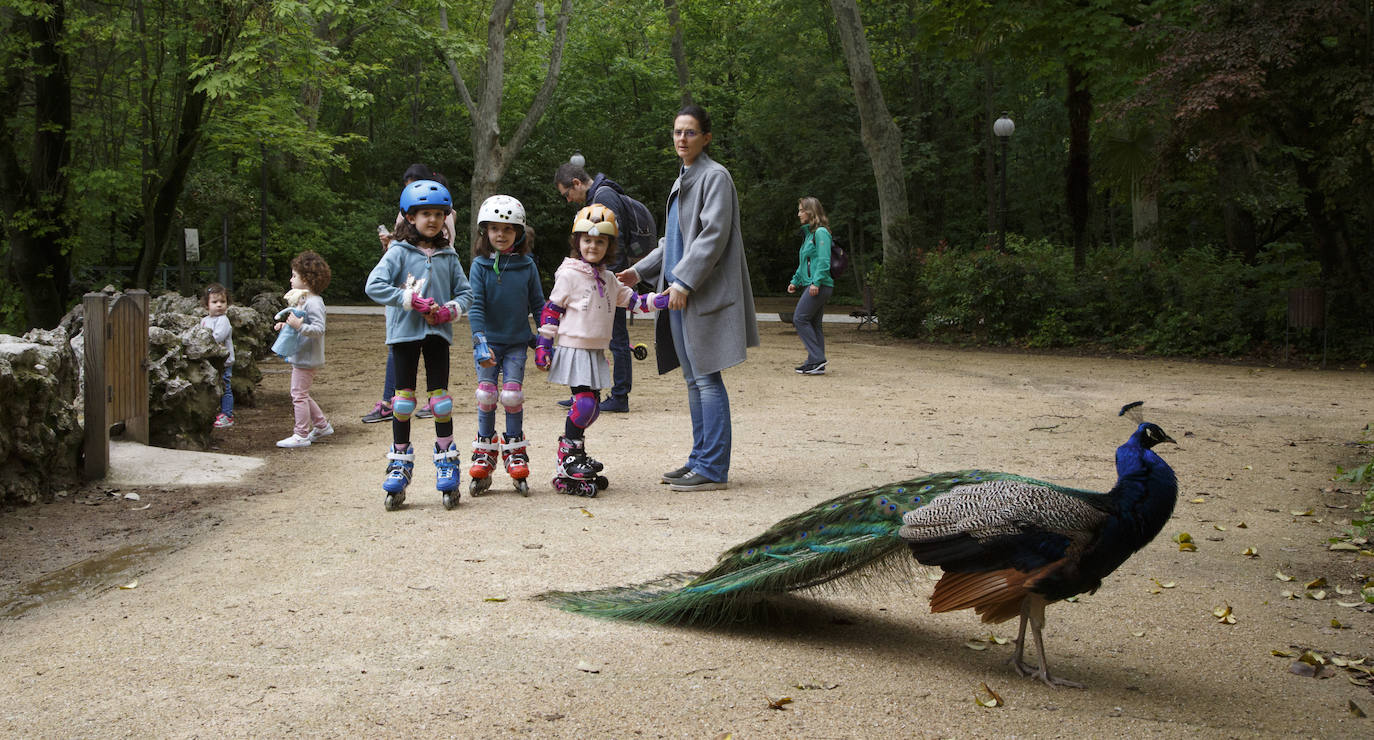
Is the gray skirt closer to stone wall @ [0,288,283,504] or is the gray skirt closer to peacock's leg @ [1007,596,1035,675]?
stone wall @ [0,288,283,504]

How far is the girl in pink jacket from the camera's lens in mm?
6707

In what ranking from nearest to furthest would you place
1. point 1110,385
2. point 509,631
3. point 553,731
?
1. point 553,731
2. point 509,631
3. point 1110,385

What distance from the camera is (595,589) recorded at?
4.84 metres

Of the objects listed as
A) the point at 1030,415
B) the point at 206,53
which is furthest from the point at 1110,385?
the point at 206,53

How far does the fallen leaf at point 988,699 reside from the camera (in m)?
3.70

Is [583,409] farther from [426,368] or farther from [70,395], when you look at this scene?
[70,395]

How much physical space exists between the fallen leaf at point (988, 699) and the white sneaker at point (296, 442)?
637cm

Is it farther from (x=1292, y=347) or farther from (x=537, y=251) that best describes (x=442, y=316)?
(x=537, y=251)

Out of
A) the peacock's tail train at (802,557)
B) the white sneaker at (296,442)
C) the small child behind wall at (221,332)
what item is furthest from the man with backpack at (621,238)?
the peacock's tail train at (802,557)

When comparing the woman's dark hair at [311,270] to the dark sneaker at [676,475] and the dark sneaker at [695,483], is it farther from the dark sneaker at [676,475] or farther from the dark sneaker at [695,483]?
the dark sneaker at [695,483]

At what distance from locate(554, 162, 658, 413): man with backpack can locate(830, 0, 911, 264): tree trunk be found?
10.3 metres

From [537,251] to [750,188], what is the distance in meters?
6.86

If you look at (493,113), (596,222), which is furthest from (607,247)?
(493,113)

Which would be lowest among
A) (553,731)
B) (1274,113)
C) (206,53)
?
(553,731)
